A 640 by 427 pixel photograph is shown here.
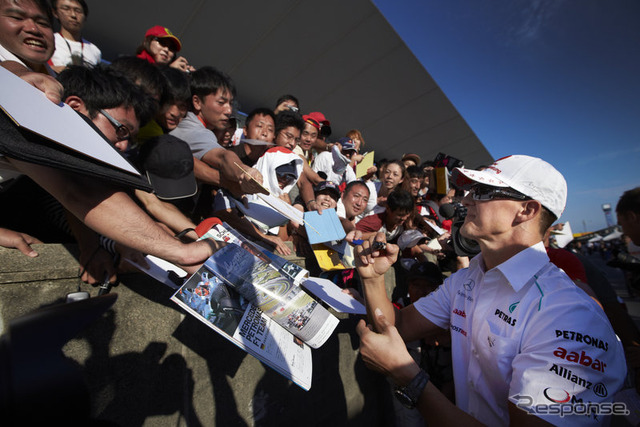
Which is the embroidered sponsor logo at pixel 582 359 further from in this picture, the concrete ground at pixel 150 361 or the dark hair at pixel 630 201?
the dark hair at pixel 630 201

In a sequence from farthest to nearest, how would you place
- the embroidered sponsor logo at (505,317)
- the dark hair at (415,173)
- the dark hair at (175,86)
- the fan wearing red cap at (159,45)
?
1. the dark hair at (415,173)
2. the fan wearing red cap at (159,45)
3. the dark hair at (175,86)
4. the embroidered sponsor logo at (505,317)

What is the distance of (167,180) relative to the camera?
158cm

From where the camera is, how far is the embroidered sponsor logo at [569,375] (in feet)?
3.10

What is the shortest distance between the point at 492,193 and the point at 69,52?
3.83 m

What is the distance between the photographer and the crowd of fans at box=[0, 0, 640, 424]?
3.24ft

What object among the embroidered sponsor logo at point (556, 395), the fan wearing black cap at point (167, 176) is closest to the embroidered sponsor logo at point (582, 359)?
the embroidered sponsor logo at point (556, 395)

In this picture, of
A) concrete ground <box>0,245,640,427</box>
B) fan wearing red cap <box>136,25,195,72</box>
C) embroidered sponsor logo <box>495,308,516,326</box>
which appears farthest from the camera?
fan wearing red cap <box>136,25,195,72</box>

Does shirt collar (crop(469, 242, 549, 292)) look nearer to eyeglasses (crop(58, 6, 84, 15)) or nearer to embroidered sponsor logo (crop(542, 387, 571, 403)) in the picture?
embroidered sponsor logo (crop(542, 387, 571, 403))

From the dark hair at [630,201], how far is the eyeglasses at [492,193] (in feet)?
10.6

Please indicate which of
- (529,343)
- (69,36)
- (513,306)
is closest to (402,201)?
(513,306)

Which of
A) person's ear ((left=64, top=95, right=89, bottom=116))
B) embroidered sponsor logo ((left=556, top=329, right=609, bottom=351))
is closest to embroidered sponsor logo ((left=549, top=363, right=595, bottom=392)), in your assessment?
embroidered sponsor logo ((left=556, top=329, right=609, bottom=351))

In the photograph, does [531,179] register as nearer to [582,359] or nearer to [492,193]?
[492,193]

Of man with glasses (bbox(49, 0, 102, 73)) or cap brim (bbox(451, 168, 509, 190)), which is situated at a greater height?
cap brim (bbox(451, 168, 509, 190))

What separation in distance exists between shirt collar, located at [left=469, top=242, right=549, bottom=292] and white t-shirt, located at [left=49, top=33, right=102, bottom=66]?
3860 millimetres
